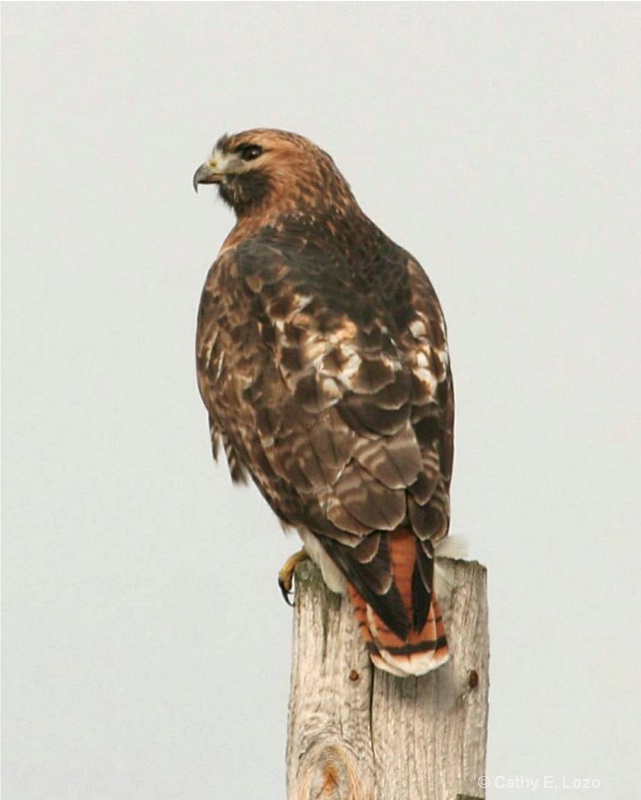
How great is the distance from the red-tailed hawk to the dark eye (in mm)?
438

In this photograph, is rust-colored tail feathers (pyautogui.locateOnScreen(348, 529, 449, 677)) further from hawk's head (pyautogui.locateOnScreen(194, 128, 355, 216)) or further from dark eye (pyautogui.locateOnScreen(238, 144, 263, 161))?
dark eye (pyautogui.locateOnScreen(238, 144, 263, 161))

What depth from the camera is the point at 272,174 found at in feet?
28.6

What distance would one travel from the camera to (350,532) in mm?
6180

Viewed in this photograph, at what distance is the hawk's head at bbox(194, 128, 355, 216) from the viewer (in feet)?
28.2

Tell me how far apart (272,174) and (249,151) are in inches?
10.1

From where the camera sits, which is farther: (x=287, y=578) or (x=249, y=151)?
(x=249, y=151)

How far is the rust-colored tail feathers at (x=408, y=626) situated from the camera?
5.64 metres

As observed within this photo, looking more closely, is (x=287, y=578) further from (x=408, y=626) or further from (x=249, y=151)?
(x=249, y=151)

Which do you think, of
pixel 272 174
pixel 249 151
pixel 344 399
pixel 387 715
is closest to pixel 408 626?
pixel 387 715

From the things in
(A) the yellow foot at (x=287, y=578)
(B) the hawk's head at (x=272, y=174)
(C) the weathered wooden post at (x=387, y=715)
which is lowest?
(C) the weathered wooden post at (x=387, y=715)

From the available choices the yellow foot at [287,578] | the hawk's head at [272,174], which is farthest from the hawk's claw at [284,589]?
the hawk's head at [272,174]

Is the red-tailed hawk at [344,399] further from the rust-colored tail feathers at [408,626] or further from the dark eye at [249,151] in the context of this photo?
the dark eye at [249,151]

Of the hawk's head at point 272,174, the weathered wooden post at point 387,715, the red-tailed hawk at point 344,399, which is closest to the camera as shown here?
the weathered wooden post at point 387,715

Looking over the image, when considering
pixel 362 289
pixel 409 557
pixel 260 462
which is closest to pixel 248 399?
pixel 260 462
